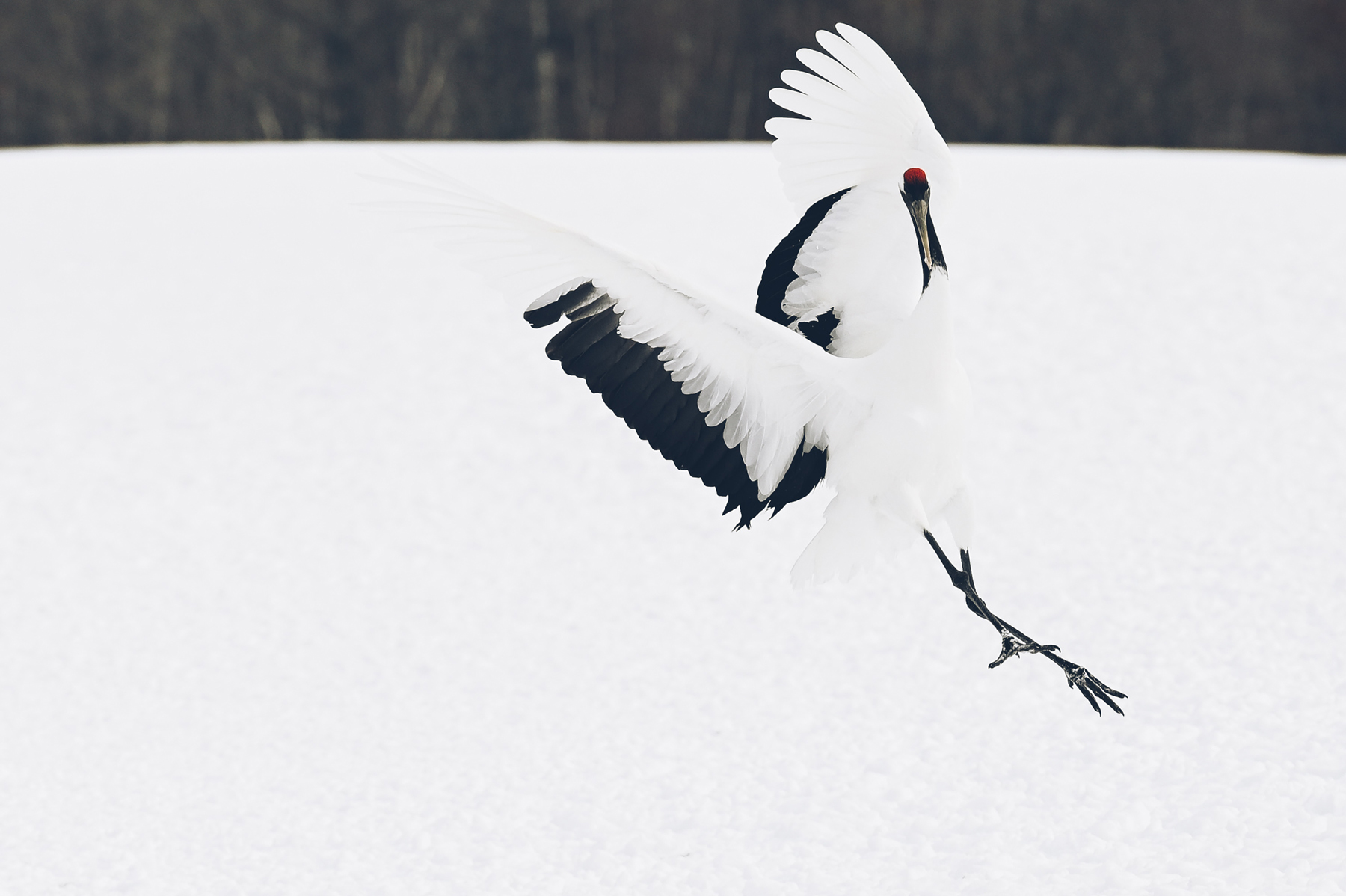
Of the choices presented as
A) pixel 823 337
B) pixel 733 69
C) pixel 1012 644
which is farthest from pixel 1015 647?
pixel 733 69

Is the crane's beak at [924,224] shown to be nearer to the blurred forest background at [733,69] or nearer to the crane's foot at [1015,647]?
the crane's foot at [1015,647]

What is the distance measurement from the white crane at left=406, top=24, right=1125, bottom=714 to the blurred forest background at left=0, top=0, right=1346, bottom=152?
20.0 metres

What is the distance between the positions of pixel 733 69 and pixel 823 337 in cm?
2152

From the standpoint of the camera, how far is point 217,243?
1273 cm

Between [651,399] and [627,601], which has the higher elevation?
[651,399]

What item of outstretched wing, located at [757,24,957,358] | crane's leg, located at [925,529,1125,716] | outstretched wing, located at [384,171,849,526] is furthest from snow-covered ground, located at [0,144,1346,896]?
crane's leg, located at [925,529,1125,716]

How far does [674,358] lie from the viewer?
3.39 meters

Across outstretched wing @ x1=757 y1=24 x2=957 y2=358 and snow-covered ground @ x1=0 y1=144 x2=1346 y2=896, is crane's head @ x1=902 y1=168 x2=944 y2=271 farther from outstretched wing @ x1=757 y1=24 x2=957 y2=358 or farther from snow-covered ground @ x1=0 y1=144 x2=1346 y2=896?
snow-covered ground @ x1=0 y1=144 x2=1346 y2=896

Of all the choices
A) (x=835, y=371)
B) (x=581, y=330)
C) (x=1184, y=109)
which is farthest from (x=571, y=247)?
(x=1184, y=109)

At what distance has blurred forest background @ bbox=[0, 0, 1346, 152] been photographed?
2314 cm

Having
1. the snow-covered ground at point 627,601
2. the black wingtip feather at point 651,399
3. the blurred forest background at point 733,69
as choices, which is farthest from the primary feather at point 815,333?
the blurred forest background at point 733,69

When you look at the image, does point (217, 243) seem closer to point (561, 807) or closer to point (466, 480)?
point (466, 480)

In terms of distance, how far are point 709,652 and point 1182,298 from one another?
192 inches

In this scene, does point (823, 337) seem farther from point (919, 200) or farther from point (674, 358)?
point (919, 200)
